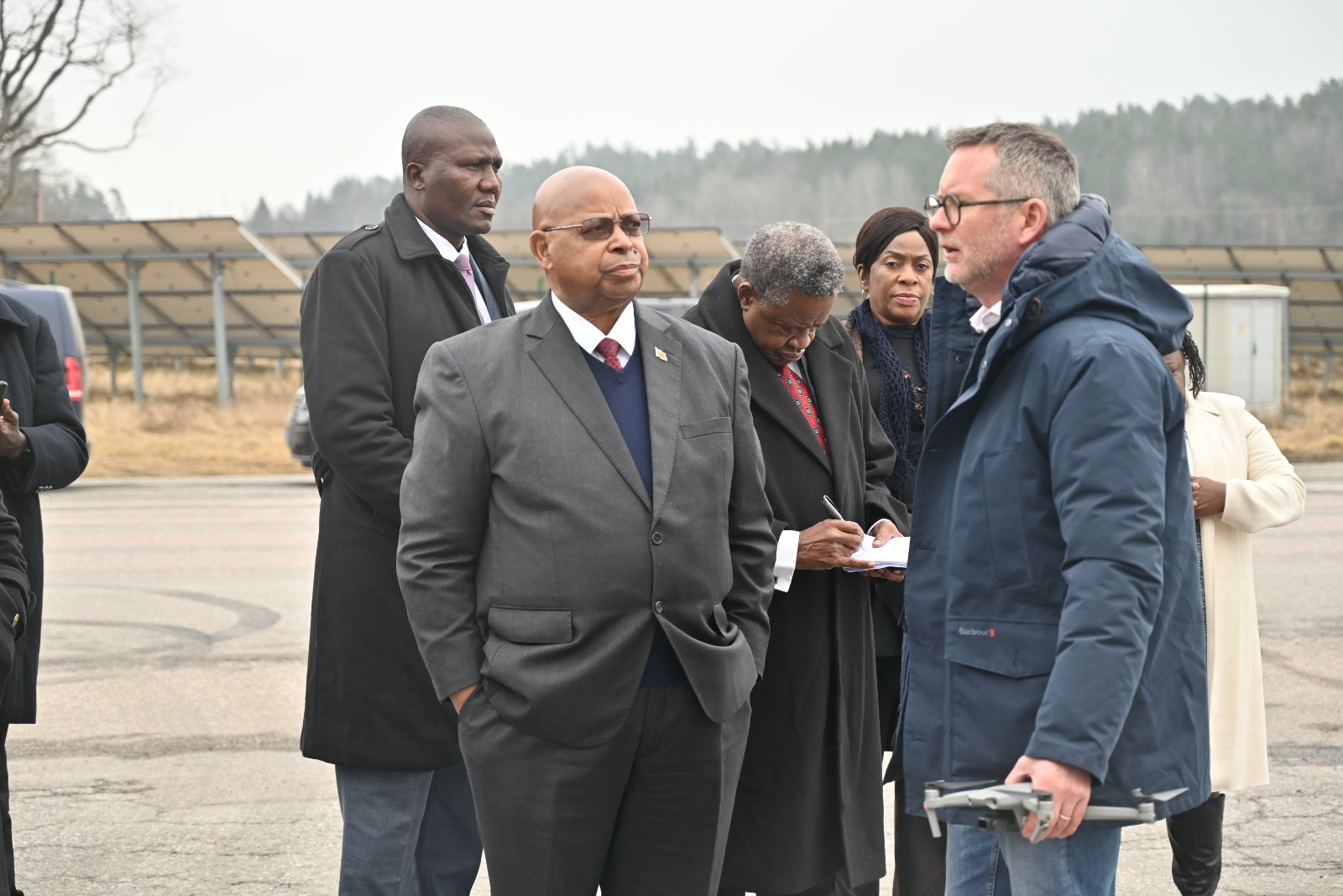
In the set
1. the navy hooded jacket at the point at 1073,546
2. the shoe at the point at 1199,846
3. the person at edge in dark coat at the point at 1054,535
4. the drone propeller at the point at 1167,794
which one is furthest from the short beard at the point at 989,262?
the shoe at the point at 1199,846

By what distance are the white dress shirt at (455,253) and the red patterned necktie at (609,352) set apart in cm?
78

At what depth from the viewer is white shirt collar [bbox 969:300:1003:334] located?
2.70 metres

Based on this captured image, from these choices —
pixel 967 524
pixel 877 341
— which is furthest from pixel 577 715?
pixel 877 341

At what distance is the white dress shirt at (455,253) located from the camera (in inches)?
142

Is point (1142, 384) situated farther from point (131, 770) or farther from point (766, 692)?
point (131, 770)

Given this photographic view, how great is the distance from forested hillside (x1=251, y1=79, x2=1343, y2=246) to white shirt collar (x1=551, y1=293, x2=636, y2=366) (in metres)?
75.4

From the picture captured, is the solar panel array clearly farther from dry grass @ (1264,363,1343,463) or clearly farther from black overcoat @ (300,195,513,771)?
black overcoat @ (300,195,513,771)

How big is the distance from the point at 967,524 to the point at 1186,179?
9756cm

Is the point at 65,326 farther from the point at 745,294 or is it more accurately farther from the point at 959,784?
the point at 959,784

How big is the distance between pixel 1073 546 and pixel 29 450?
3011 millimetres

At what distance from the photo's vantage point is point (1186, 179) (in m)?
92.2

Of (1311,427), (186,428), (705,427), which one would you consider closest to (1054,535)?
(705,427)

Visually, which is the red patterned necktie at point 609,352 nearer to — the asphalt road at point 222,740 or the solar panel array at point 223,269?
the asphalt road at point 222,740

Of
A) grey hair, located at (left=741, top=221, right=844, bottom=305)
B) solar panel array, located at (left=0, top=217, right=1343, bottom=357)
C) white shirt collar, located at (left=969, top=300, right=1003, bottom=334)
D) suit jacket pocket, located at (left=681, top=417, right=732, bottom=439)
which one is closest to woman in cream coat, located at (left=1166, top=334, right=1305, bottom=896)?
grey hair, located at (left=741, top=221, right=844, bottom=305)
